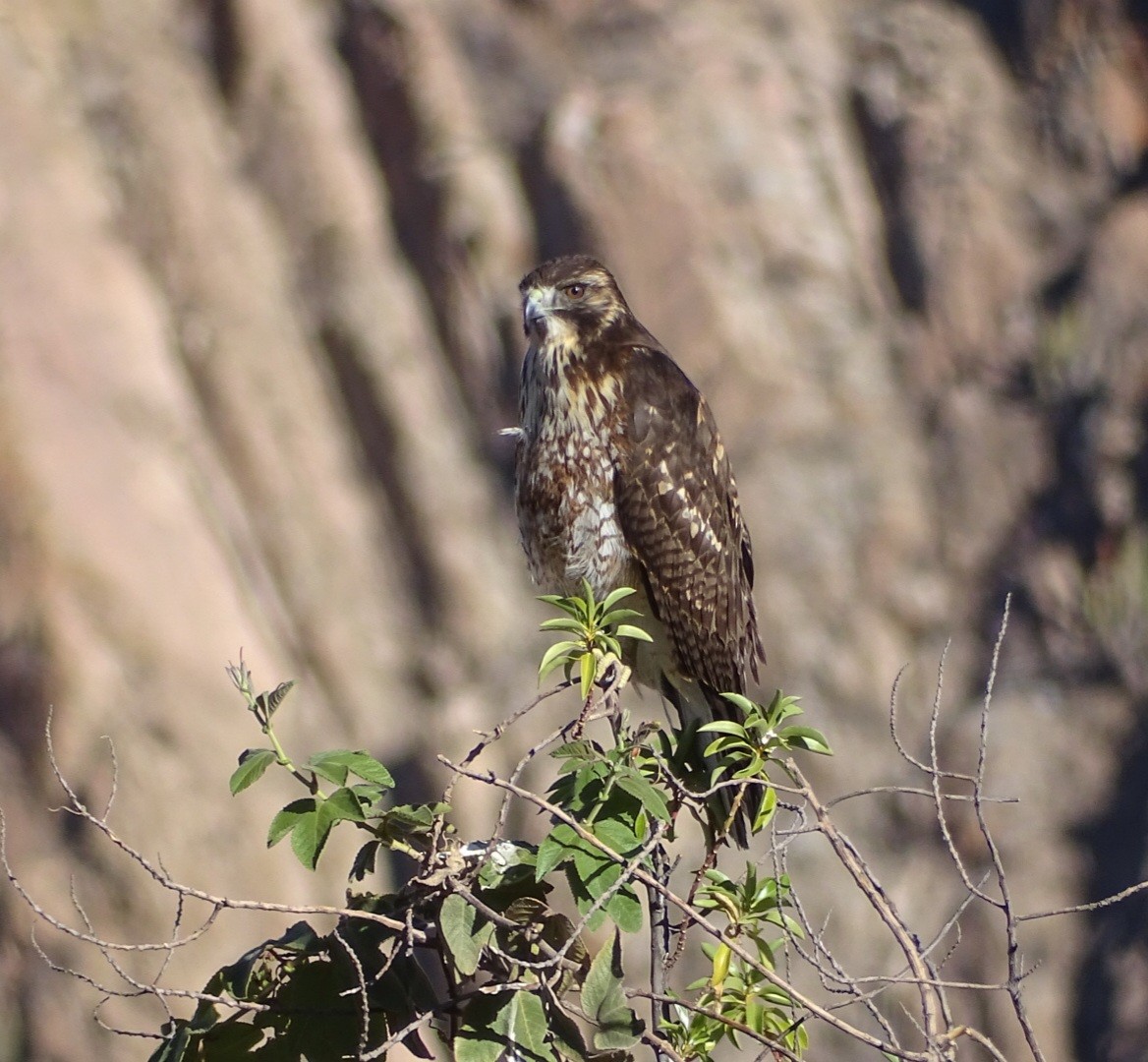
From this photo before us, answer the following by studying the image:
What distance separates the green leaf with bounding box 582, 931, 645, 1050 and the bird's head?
190cm

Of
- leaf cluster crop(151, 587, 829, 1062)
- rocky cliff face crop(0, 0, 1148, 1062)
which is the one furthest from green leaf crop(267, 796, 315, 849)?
rocky cliff face crop(0, 0, 1148, 1062)

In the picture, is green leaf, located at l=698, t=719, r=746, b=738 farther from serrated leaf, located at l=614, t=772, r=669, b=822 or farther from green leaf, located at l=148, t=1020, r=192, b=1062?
green leaf, located at l=148, t=1020, r=192, b=1062

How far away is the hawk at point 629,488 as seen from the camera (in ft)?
11.8

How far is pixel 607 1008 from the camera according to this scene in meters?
2.15

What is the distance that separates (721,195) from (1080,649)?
355 centimetres

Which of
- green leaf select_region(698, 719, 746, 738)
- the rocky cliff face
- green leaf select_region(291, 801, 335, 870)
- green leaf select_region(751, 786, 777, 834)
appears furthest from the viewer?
the rocky cliff face

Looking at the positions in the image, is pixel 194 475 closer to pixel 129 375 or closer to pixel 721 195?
pixel 129 375

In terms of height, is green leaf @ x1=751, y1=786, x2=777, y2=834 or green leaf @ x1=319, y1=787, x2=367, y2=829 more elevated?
green leaf @ x1=751, y1=786, x2=777, y2=834

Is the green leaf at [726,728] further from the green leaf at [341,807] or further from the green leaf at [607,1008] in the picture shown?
the green leaf at [341,807]

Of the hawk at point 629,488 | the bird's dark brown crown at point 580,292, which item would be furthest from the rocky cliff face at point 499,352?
the bird's dark brown crown at point 580,292

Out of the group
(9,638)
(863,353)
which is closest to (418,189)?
(863,353)

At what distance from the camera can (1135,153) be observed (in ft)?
31.1

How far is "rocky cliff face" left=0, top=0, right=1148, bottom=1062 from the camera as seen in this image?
868 cm

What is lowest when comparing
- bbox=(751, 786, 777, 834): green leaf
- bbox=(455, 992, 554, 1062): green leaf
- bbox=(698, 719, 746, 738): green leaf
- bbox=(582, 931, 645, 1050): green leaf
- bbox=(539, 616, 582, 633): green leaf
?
bbox=(455, 992, 554, 1062): green leaf
